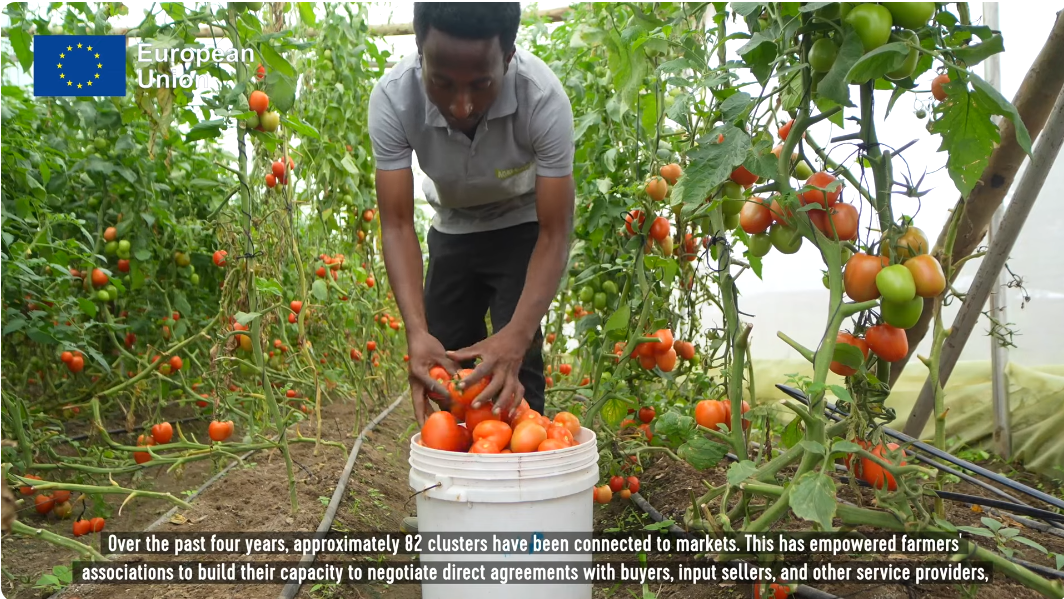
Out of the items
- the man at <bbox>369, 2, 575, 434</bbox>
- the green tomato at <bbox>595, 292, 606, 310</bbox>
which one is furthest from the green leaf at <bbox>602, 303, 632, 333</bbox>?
the green tomato at <bbox>595, 292, 606, 310</bbox>

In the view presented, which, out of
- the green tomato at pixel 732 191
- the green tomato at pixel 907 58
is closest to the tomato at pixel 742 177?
the green tomato at pixel 732 191

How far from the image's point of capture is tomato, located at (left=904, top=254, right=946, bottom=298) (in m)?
1.15

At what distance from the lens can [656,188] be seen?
212cm

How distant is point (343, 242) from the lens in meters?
3.74

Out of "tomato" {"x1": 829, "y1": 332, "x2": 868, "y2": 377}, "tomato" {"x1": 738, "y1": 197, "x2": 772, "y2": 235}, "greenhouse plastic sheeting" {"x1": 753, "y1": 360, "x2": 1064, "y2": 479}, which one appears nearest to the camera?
"tomato" {"x1": 829, "y1": 332, "x2": 868, "y2": 377}

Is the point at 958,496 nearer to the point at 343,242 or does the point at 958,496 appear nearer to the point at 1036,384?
the point at 1036,384

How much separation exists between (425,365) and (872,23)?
117 cm

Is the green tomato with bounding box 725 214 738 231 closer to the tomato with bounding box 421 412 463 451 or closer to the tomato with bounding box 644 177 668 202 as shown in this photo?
the tomato with bounding box 644 177 668 202

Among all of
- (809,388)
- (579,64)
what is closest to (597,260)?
(579,64)

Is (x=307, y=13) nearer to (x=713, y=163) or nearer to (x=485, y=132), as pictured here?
(x=485, y=132)

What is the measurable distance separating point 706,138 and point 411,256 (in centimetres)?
96

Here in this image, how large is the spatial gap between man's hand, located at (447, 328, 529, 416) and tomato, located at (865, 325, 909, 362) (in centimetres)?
79

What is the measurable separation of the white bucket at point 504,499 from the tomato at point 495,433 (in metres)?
0.07

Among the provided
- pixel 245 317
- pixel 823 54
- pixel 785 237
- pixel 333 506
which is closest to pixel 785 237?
pixel 785 237
